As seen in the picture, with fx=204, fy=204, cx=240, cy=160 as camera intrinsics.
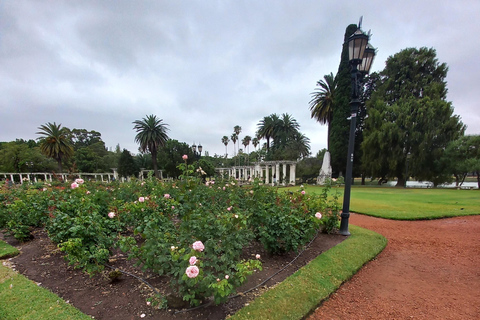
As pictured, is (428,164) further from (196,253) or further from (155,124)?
(155,124)

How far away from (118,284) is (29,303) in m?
0.84

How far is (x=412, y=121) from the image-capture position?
67.7ft

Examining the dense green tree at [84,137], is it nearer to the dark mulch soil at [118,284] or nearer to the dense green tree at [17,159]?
the dense green tree at [17,159]

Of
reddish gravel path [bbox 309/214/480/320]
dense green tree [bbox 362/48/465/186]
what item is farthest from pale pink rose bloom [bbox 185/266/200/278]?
dense green tree [bbox 362/48/465/186]

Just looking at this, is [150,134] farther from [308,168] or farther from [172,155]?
[308,168]

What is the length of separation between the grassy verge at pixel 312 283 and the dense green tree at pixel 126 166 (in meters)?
38.3

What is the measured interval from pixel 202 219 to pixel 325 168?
2577cm

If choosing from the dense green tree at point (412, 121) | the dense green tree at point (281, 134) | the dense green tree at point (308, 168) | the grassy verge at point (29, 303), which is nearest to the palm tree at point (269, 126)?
the dense green tree at point (281, 134)

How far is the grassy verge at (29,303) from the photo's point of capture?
2.04 metres

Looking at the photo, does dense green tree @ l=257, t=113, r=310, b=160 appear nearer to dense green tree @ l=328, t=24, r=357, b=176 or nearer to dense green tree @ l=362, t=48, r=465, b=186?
dense green tree @ l=328, t=24, r=357, b=176

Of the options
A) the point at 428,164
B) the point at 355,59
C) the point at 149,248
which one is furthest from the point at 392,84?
the point at 149,248

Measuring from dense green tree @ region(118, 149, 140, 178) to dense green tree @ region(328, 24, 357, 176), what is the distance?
32885 mm

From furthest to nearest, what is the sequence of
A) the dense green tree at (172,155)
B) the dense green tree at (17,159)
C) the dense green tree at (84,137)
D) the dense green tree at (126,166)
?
1. the dense green tree at (84,137)
2. the dense green tree at (172,155)
3. the dense green tree at (126,166)
4. the dense green tree at (17,159)

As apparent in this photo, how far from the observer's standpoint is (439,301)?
2.52 meters
